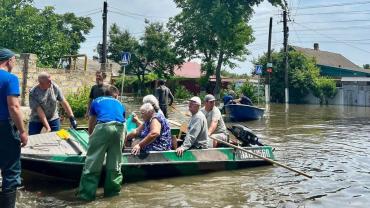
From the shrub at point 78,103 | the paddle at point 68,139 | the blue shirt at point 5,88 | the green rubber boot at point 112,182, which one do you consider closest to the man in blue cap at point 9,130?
the blue shirt at point 5,88

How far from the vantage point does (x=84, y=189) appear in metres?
6.75

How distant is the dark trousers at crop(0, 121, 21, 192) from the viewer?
511 cm

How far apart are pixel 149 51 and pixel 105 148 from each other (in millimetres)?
39419

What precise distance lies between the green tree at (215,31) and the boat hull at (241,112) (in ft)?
69.6

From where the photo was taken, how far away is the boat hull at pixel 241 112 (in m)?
19.3

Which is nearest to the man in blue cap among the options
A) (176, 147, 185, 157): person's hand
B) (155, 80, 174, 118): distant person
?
(176, 147, 185, 157): person's hand

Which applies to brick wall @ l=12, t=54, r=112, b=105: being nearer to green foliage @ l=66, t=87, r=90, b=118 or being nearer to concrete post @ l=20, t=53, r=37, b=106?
concrete post @ l=20, t=53, r=37, b=106

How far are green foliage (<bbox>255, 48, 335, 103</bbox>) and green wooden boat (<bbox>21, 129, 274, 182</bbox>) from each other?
99.4 ft

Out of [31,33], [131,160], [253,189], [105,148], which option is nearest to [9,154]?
[105,148]

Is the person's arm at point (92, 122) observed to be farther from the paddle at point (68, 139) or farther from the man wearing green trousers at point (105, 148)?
the paddle at point (68, 139)

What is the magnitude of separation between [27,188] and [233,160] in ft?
12.7

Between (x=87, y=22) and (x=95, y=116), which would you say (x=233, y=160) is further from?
(x=87, y=22)

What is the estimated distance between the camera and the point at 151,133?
295 inches

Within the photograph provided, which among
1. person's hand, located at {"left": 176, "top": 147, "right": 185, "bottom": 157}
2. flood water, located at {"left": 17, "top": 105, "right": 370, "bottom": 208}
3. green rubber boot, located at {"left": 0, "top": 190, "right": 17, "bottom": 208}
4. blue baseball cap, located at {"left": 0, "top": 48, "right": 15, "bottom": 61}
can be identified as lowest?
flood water, located at {"left": 17, "top": 105, "right": 370, "bottom": 208}
